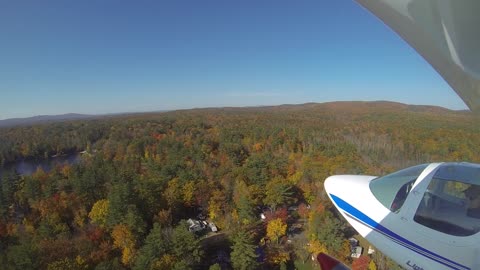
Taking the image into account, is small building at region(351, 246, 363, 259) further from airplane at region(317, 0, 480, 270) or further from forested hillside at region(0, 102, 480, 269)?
airplane at region(317, 0, 480, 270)

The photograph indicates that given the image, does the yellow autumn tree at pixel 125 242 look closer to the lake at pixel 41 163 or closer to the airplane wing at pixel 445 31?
the airplane wing at pixel 445 31

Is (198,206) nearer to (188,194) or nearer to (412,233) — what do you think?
(188,194)

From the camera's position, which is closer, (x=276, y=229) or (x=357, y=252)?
(x=357, y=252)

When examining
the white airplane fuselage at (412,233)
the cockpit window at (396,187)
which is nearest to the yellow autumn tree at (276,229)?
the white airplane fuselage at (412,233)

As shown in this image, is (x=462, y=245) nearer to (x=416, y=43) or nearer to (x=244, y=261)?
(x=416, y=43)

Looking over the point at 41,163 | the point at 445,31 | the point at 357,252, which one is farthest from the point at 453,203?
the point at 41,163

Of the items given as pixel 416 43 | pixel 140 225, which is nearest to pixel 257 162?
pixel 140 225

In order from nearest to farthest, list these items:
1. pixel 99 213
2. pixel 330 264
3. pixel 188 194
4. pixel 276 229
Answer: pixel 330 264 → pixel 276 229 → pixel 99 213 → pixel 188 194
